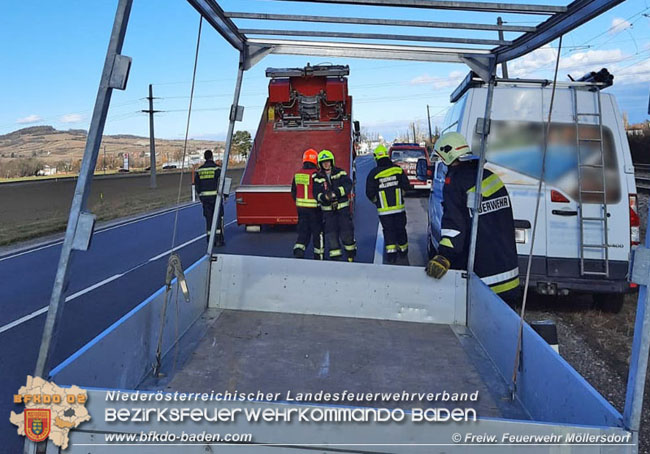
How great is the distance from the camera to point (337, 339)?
423cm

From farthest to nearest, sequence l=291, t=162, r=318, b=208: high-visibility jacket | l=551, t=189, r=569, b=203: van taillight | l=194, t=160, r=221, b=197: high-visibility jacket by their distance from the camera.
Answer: l=194, t=160, r=221, b=197: high-visibility jacket → l=291, t=162, r=318, b=208: high-visibility jacket → l=551, t=189, r=569, b=203: van taillight

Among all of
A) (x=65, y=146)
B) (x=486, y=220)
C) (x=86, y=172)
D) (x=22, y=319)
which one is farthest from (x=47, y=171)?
(x=65, y=146)

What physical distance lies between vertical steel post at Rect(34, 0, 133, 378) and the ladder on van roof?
208 inches

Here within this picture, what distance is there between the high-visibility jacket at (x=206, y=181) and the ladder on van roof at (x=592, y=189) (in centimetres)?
728

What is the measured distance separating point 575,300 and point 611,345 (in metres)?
2.08

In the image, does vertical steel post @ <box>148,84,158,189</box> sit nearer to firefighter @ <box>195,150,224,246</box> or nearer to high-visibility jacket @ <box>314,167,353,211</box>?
firefighter @ <box>195,150,224,246</box>

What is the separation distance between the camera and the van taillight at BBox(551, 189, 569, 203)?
6.34 metres

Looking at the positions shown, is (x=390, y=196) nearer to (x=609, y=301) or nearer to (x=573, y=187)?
(x=573, y=187)

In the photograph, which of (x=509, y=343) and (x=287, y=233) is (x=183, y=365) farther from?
(x=287, y=233)

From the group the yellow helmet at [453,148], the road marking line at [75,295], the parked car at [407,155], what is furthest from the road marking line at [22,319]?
the parked car at [407,155]

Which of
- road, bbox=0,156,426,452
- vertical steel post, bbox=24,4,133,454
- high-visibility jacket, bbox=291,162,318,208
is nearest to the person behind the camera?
vertical steel post, bbox=24,4,133,454

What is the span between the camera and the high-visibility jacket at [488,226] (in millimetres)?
4867

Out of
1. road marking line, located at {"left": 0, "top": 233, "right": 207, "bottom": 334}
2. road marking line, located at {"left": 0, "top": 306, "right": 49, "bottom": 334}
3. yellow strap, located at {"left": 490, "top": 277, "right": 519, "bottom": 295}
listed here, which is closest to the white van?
yellow strap, located at {"left": 490, "top": 277, "right": 519, "bottom": 295}

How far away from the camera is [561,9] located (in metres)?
3.59
